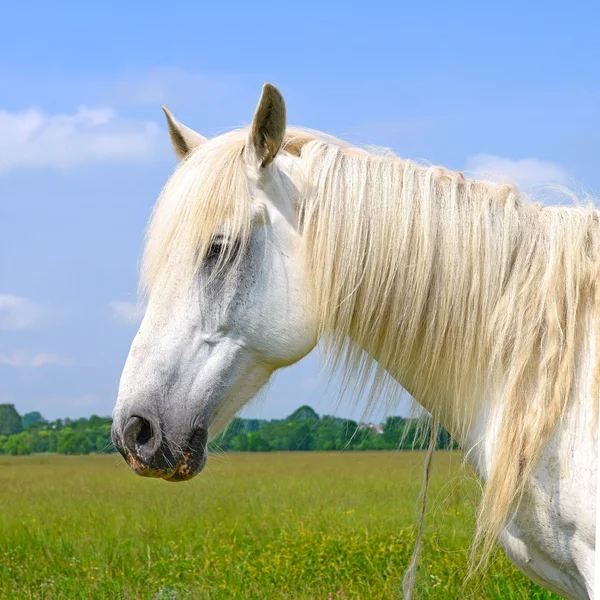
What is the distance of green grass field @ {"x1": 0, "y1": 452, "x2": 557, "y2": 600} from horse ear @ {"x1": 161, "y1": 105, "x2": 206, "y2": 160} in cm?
139

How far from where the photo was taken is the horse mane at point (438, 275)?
2.60 m

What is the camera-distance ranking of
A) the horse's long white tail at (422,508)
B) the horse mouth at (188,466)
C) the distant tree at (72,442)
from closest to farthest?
1. the horse mouth at (188,466)
2. the horse's long white tail at (422,508)
3. the distant tree at (72,442)

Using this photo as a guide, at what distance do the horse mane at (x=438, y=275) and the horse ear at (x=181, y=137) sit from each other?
11.3 inches

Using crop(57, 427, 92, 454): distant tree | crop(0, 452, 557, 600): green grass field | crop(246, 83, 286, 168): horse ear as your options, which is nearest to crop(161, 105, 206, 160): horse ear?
crop(246, 83, 286, 168): horse ear

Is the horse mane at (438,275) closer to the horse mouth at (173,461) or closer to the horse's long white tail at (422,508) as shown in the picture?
the horse's long white tail at (422,508)

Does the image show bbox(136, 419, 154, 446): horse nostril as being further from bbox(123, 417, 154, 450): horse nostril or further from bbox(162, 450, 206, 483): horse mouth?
bbox(162, 450, 206, 483): horse mouth

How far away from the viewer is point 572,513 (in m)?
2.49

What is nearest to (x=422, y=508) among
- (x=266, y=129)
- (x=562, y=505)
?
(x=562, y=505)

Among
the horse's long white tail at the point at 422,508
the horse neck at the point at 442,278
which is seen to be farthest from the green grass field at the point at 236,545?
the horse neck at the point at 442,278

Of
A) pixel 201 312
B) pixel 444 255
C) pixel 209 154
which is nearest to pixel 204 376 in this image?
pixel 201 312

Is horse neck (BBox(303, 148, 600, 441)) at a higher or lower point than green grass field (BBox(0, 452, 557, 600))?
higher

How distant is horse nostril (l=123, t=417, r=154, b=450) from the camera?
2512mm

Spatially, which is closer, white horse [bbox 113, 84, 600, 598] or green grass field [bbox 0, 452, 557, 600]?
white horse [bbox 113, 84, 600, 598]

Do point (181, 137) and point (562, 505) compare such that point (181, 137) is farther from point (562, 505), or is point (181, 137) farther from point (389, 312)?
point (562, 505)
